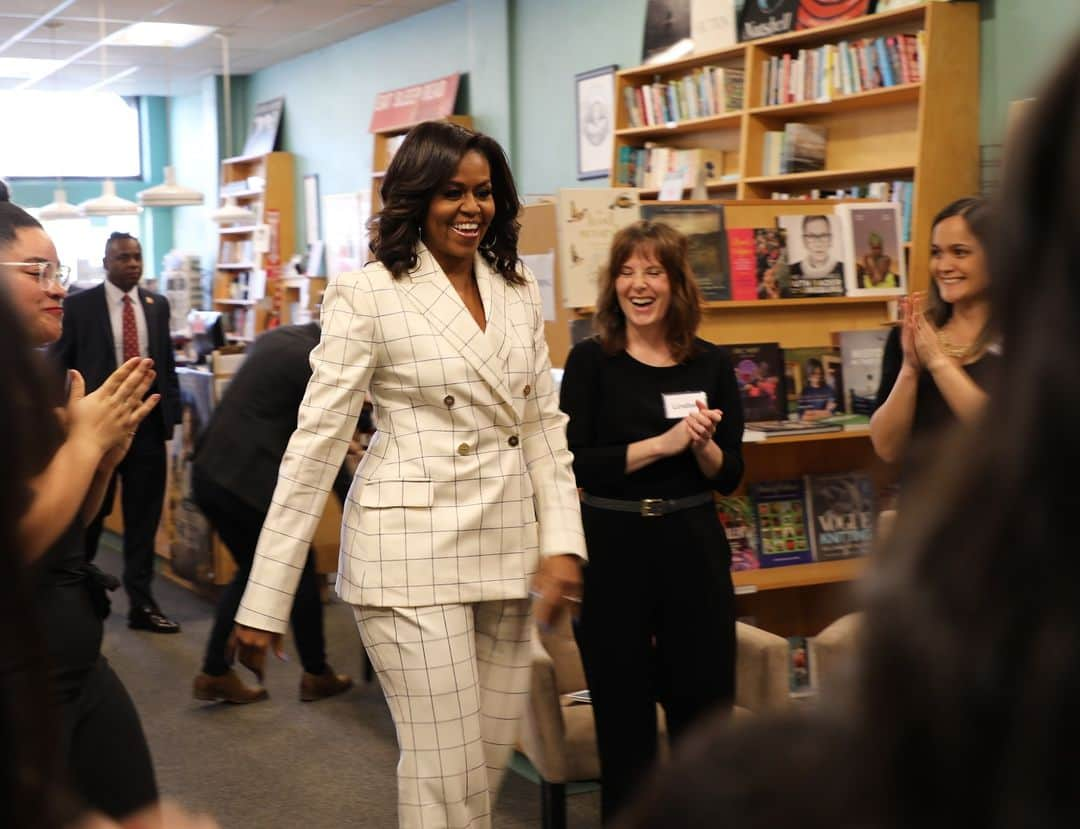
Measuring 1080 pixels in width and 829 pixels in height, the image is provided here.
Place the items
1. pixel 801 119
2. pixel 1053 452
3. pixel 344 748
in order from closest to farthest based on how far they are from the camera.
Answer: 1. pixel 1053 452
2. pixel 344 748
3. pixel 801 119

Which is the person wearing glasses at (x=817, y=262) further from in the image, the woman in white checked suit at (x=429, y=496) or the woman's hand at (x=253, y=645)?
the woman's hand at (x=253, y=645)

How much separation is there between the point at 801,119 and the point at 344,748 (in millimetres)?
4052

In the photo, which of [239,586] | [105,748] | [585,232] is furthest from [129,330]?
[105,748]

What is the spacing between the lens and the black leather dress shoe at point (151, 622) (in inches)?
233

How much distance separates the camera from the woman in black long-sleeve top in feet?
9.57

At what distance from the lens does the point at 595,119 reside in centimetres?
832

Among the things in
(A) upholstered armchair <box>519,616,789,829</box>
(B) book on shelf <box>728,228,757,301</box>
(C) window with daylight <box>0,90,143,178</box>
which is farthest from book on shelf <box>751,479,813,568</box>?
(C) window with daylight <box>0,90,143,178</box>

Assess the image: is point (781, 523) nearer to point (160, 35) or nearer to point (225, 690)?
point (225, 690)

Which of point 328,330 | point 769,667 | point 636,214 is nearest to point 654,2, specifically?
point 636,214

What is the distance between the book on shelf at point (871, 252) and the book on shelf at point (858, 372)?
248 mm

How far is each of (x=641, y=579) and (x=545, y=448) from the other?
1.40ft

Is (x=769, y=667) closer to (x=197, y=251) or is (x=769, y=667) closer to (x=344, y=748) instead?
(x=344, y=748)

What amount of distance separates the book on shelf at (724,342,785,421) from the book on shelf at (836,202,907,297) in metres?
0.53

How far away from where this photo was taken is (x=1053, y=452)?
463 mm
